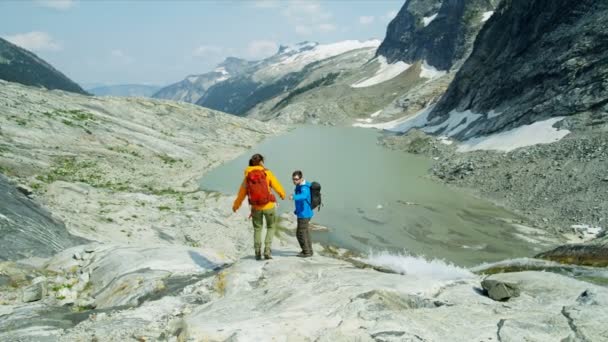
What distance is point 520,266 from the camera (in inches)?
562

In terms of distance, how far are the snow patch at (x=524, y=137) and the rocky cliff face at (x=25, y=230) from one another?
44403 mm

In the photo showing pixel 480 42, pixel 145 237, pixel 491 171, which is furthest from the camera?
pixel 480 42

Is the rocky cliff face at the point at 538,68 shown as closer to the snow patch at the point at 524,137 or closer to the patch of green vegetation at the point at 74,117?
the snow patch at the point at 524,137

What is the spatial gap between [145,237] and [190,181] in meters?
24.6

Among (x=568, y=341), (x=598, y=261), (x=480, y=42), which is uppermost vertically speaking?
(x=480, y=42)

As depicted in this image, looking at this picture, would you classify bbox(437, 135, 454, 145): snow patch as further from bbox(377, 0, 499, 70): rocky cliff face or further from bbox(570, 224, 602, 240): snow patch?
bbox(377, 0, 499, 70): rocky cliff face

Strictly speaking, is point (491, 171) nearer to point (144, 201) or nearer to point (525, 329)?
point (144, 201)

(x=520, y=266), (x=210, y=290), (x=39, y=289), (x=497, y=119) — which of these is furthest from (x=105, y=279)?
(x=497, y=119)

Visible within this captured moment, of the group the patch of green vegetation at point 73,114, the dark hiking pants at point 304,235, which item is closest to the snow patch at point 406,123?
the patch of green vegetation at point 73,114

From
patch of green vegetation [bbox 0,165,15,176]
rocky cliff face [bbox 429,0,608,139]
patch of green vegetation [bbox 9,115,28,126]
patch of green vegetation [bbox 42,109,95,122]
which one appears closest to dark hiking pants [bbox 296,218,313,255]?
patch of green vegetation [bbox 0,165,15,176]

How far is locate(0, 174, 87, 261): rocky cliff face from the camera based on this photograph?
16.5 m

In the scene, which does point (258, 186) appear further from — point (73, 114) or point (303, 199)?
point (73, 114)

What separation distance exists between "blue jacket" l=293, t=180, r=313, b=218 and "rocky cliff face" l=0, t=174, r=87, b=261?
10939 mm

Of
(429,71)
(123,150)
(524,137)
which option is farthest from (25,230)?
(429,71)
